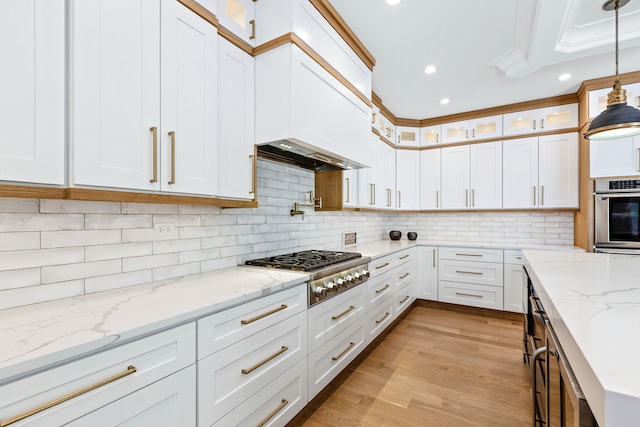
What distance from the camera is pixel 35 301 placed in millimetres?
1230

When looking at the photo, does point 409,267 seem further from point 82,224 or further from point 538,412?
point 82,224

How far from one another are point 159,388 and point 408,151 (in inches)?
170

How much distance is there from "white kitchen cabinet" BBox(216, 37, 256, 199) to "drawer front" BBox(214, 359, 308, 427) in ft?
3.57

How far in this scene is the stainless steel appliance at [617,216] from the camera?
123 inches

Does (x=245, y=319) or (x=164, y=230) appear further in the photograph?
(x=164, y=230)

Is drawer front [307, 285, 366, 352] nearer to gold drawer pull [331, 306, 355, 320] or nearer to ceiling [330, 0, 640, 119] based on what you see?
gold drawer pull [331, 306, 355, 320]

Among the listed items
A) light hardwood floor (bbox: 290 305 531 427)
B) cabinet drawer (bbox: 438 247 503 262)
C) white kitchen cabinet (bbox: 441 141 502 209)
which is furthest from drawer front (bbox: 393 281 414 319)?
white kitchen cabinet (bbox: 441 141 502 209)

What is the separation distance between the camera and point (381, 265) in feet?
9.82

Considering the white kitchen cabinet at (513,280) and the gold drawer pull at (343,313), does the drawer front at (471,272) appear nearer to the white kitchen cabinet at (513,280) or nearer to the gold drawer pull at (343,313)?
the white kitchen cabinet at (513,280)

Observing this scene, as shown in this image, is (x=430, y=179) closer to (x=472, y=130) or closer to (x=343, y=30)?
(x=472, y=130)

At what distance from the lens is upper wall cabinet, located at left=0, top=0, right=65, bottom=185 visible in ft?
3.16

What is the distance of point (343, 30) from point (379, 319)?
2618mm

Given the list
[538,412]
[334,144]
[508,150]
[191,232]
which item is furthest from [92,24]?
[508,150]

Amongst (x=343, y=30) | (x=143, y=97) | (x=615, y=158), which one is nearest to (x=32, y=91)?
(x=143, y=97)
